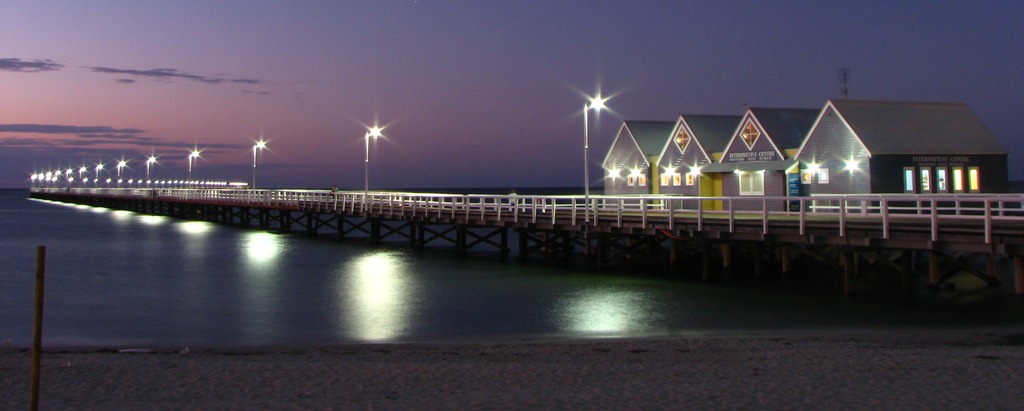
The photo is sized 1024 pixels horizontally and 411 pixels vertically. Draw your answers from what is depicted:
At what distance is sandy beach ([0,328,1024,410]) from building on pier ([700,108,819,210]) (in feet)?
62.0

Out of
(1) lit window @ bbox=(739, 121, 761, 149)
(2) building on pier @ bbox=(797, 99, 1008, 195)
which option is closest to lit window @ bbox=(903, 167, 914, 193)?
(2) building on pier @ bbox=(797, 99, 1008, 195)

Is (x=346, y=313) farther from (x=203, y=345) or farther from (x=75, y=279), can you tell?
(x=75, y=279)

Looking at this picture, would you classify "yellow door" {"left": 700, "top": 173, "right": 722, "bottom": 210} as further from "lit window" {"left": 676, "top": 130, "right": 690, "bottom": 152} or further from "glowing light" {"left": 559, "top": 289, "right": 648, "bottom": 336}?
"glowing light" {"left": 559, "top": 289, "right": 648, "bottom": 336}

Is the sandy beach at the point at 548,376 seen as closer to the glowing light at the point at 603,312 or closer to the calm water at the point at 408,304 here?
the calm water at the point at 408,304

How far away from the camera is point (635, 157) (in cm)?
4109

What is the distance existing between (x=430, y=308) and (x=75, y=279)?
576 inches

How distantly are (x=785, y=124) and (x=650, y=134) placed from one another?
8.71 metres

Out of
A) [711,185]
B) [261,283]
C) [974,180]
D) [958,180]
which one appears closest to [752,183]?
[711,185]

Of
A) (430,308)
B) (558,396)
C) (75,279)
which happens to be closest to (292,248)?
(75,279)

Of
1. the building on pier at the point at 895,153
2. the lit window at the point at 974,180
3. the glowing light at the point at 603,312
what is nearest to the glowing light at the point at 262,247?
the glowing light at the point at 603,312

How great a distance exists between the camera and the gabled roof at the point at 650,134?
40.6 m

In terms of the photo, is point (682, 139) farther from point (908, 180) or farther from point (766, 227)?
point (766, 227)

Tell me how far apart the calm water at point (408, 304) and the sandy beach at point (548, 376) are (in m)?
2.73

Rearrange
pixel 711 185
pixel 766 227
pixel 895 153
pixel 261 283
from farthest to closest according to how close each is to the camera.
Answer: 1. pixel 711 185
2. pixel 895 153
3. pixel 261 283
4. pixel 766 227
